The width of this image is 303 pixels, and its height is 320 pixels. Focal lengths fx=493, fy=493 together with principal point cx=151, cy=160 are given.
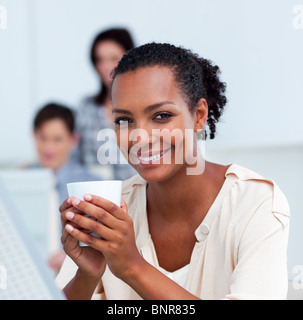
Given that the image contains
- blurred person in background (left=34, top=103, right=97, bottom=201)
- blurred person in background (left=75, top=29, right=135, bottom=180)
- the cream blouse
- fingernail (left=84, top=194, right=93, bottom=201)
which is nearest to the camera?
fingernail (left=84, top=194, right=93, bottom=201)

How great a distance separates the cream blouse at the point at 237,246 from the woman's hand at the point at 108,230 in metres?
0.20

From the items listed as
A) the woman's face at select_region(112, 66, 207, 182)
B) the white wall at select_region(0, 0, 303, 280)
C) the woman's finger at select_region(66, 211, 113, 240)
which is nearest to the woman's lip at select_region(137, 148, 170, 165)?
the woman's face at select_region(112, 66, 207, 182)

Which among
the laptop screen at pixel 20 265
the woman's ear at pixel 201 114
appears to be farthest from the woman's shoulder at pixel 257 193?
the laptop screen at pixel 20 265

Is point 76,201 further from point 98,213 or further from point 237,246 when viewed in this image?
point 237,246

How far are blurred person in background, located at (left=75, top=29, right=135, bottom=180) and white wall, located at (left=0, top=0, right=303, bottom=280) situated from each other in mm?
532

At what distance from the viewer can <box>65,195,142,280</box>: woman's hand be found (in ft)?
2.63

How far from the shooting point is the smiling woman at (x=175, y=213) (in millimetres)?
847

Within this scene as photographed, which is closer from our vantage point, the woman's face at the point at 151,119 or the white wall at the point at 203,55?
the woman's face at the point at 151,119

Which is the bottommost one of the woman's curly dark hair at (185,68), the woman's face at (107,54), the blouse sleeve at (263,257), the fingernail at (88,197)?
the blouse sleeve at (263,257)

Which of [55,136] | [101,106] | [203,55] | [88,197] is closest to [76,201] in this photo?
[88,197]

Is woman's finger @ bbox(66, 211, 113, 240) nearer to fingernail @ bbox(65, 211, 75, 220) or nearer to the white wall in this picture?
fingernail @ bbox(65, 211, 75, 220)

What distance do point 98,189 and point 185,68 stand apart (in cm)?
41

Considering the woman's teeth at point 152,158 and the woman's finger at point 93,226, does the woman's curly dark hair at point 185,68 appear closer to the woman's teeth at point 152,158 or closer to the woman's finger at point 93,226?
the woman's teeth at point 152,158
